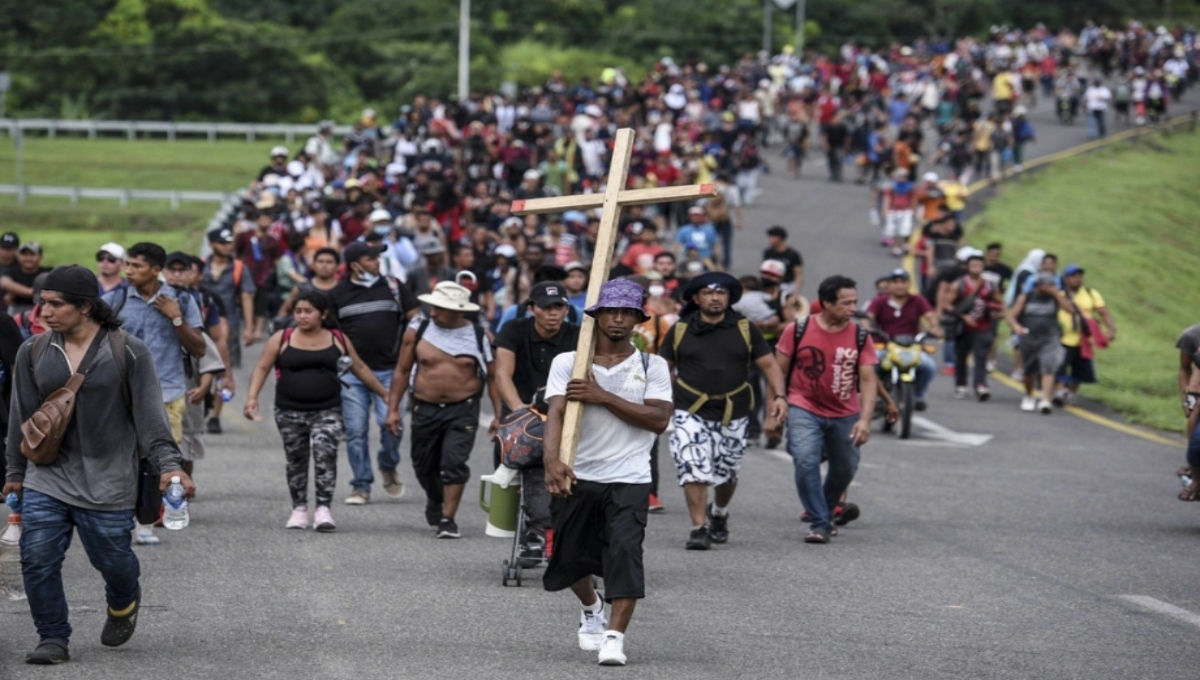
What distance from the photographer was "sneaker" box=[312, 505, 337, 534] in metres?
11.7

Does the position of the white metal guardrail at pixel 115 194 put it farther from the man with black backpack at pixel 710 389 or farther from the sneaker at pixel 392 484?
the man with black backpack at pixel 710 389

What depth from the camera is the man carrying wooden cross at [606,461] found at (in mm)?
8188

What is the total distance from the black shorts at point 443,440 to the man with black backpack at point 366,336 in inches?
43.6

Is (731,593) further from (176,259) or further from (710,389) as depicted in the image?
(176,259)

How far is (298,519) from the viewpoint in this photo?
39.0ft

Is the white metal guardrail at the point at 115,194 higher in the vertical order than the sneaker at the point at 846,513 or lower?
higher

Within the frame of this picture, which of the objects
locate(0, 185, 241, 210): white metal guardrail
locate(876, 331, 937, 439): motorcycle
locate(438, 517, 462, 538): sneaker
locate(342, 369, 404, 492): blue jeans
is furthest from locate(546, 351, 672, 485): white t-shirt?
locate(0, 185, 241, 210): white metal guardrail

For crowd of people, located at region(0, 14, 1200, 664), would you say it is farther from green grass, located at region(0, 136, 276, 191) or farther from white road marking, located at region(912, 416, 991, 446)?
green grass, located at region(0, 136, 276, 191)

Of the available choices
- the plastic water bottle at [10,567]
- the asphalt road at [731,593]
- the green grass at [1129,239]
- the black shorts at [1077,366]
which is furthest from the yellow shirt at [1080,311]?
the plastic water bottle at [10,567]

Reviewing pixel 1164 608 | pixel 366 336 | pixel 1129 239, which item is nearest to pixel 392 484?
pixel 366 336

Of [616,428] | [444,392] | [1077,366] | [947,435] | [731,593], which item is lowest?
[947,435]

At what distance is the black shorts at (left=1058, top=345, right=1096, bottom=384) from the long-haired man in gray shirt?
14.7 metres

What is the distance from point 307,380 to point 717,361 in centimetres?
266

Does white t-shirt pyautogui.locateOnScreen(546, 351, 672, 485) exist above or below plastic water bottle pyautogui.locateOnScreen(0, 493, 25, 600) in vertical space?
above
